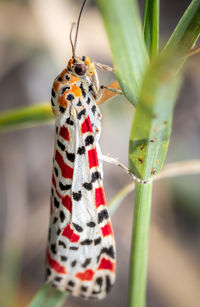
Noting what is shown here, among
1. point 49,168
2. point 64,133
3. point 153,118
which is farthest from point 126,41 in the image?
point 49,168

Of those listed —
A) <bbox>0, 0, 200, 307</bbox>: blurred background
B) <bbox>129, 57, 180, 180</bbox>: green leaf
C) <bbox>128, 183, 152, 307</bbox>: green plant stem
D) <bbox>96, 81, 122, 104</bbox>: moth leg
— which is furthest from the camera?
<bbox>0, 0, 200, 307</bbox>: blurred background

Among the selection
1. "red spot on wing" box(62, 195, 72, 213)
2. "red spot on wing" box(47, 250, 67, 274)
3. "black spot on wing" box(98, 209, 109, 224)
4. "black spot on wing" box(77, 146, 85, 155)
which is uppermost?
"black spot on wing" box(77, 146, 85, 155)

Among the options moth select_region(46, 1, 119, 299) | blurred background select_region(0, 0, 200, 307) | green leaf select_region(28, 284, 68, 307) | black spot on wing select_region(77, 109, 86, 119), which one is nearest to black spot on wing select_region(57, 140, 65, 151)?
moth select_region(46, 1, 119, 299)

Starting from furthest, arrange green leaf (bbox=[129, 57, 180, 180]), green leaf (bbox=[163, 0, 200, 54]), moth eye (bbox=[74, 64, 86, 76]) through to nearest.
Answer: moth eye (bbox=[74, 64, 86, 76]), green leaf (bbox=[163, 0, 200, 54]), green leaf (bbox=[129, 57, 180, 180])

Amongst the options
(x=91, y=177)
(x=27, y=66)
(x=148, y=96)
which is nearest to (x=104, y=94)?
(x=91, y=177)

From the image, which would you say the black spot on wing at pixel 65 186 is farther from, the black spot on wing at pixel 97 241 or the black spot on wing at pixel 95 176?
the black spot on wing at pixel 97 241

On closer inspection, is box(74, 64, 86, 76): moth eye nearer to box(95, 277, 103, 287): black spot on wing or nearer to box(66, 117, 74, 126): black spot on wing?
box(66, 117, 74, 126): black spot on wing

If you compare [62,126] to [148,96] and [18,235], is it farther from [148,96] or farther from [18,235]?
[18,235]
